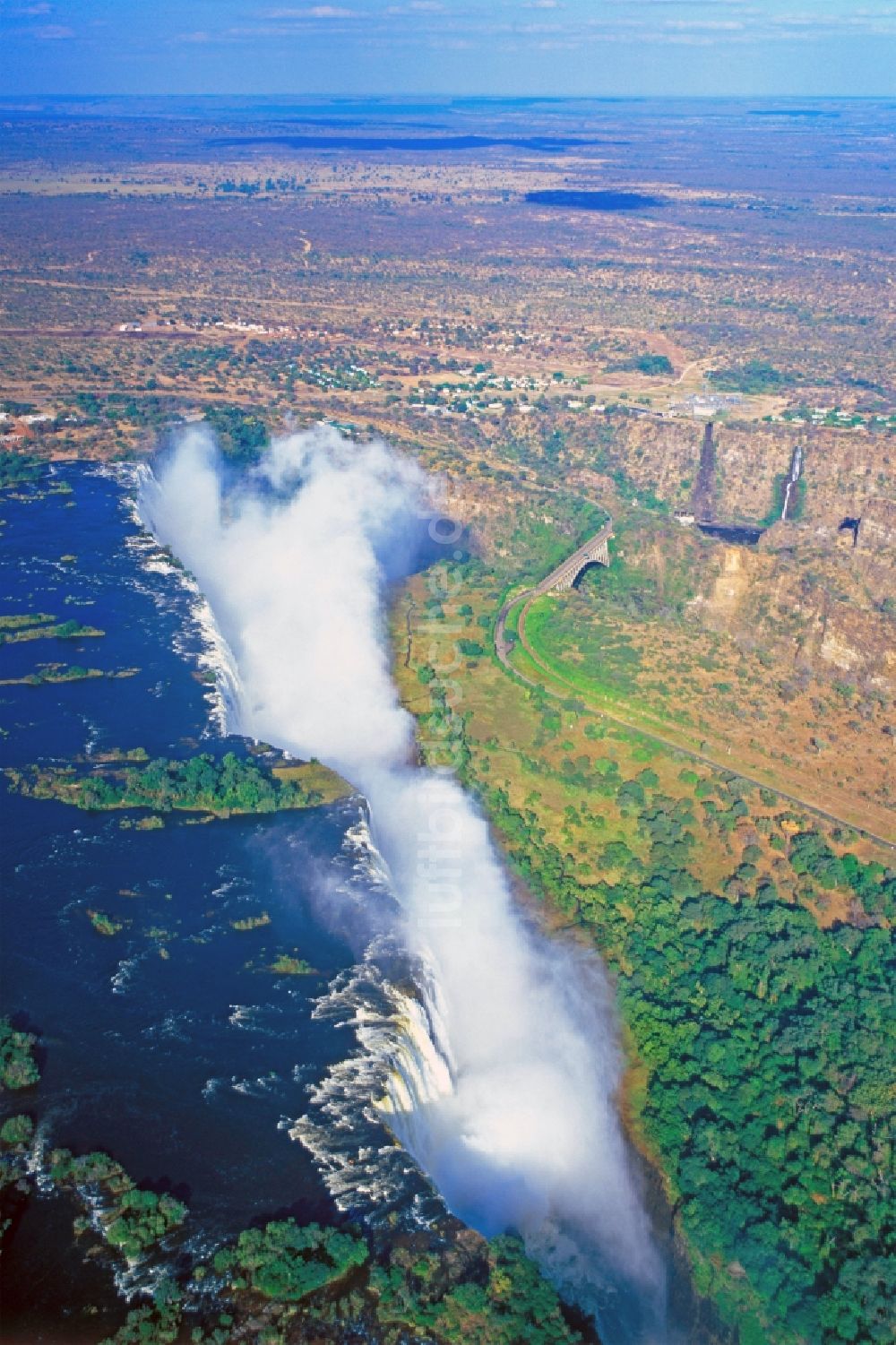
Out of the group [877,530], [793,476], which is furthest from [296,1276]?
[793,476]

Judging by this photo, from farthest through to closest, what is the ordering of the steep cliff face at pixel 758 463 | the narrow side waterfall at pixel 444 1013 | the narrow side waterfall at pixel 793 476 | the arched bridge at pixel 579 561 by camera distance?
the narrow side waterfall at pixel 793 476 < the steep cliff face at pixel 758 463 < the arched bridge at pixel 579 561 < the narrow side waterfall at pixel 444 1013

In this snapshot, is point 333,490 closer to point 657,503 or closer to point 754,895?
point 657,503

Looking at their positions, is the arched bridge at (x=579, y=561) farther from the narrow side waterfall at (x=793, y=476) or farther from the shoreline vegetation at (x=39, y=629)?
the shoreline vegetation at (x=39, y=629)

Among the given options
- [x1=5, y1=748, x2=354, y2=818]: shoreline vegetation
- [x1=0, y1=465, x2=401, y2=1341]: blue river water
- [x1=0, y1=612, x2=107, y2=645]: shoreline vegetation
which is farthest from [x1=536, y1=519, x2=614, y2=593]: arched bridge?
[x1=5, y1=748, x2=354, y2=818]: shoreline vegetation

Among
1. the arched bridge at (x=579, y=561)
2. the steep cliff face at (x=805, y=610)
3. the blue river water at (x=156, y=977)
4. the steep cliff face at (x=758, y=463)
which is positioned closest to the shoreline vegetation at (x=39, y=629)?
the blue river water at (x=156, y=977)

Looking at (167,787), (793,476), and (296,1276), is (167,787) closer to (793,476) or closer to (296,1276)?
(296,1276)

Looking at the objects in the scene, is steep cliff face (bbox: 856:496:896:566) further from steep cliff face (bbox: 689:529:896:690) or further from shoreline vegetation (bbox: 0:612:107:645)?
shoreline vegetation (bbox: 0:612:107:645)
